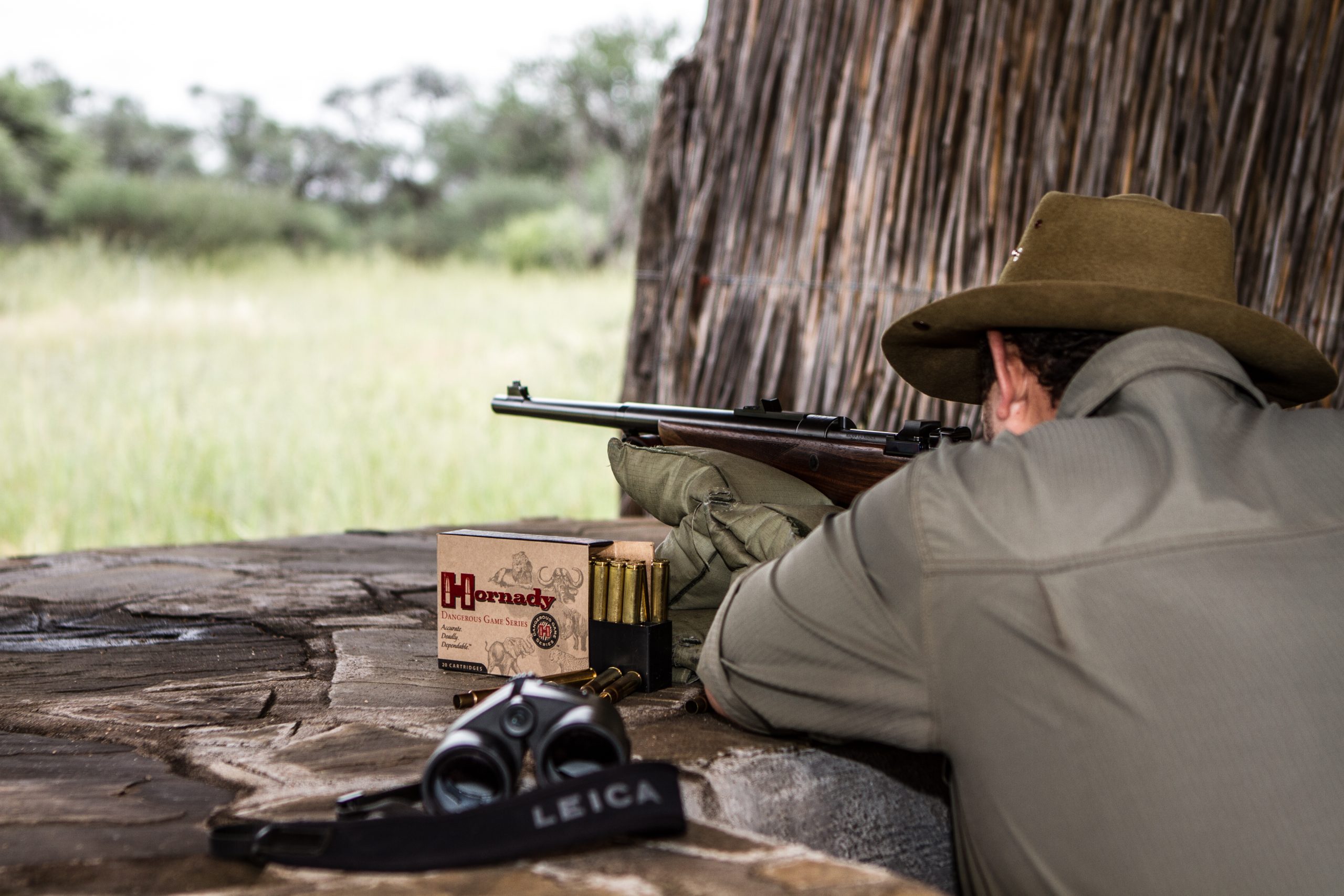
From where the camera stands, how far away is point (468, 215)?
13547mm

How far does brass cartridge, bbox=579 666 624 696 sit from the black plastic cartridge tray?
20 mm

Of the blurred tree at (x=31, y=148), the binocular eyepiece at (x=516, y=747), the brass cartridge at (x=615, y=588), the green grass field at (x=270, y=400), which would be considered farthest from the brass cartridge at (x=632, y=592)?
the blurred tree at (x=31, y=148)

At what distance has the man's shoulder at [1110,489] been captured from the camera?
1.18m

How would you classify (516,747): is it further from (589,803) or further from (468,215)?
(468,215)

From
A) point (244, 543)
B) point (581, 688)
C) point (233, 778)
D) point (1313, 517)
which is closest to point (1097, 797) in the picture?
point (1313, 517)

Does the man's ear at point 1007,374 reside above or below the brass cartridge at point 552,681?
above

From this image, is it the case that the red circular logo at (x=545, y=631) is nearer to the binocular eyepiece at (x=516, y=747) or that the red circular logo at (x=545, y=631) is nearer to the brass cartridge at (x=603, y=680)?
the brass cartridge at (x=603, y=680)

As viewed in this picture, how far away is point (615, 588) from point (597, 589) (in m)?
0.04

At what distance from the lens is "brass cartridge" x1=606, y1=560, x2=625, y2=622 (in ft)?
5.88

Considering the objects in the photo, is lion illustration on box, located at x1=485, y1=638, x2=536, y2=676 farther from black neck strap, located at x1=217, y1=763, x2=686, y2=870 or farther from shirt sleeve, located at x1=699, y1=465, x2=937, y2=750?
black neck strap, located at x1=217, y1=763, x2=686, y2=870

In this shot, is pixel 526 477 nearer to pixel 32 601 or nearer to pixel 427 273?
pixel 32 601

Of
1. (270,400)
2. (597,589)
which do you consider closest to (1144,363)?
(597,589)

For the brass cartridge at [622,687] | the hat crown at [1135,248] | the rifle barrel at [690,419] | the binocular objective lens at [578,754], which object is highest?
the hat crown at [1135,248]

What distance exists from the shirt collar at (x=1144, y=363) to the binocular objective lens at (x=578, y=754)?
0.74m
